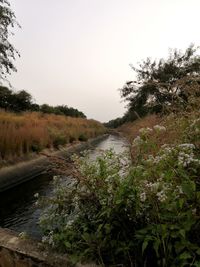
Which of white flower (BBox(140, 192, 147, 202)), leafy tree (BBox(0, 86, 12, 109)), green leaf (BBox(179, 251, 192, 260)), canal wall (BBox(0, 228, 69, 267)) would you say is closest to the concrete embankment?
canal wall (BBox(0, 228, 69, 267))

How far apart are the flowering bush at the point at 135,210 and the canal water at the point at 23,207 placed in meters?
1.81

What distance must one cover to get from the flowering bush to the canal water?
5.93 ft

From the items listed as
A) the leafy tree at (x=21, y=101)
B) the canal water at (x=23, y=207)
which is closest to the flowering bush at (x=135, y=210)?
the canal water at (x=23, y=207)

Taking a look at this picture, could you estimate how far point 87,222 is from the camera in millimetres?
2422

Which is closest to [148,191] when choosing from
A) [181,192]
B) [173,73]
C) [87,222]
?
[181,192]

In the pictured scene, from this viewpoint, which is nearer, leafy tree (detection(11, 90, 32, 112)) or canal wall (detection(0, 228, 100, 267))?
canal wall (detection(0, 228, 100, 267))

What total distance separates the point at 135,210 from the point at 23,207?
513cm

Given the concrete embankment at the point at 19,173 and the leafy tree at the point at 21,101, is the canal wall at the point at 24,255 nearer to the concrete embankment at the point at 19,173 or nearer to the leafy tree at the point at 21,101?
the concrete embankment at the point at 19,173

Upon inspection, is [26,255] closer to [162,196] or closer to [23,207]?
[162,196]

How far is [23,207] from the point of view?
6824 mm

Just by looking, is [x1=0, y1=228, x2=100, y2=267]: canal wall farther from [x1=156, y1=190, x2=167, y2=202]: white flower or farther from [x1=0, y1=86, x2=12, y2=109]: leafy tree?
[x1=0, y1=86, x2=12, y2=109]: leafy tree

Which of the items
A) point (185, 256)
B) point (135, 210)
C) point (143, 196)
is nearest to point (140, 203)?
point (135, 210)

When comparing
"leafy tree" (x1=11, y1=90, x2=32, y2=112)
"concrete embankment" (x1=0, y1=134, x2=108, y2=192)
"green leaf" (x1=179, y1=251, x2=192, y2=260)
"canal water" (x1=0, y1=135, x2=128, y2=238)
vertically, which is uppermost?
"leafy tree" (x1=11, y1=90, x2=32, y2=112)

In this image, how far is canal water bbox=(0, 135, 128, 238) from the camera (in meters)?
5.62
